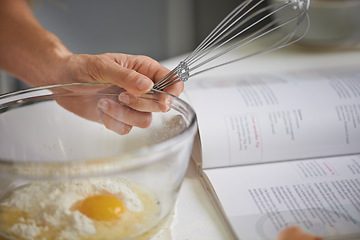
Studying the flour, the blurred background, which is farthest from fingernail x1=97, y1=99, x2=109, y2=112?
the blurred background

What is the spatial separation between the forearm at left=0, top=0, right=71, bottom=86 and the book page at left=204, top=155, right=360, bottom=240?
0.31m

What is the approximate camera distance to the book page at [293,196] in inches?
16.8

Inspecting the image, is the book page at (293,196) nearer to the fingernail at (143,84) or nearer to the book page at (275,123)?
the book page at (275,123)

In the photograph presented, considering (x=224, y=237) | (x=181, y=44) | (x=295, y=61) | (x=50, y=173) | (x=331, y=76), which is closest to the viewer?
(x=50, y=173)

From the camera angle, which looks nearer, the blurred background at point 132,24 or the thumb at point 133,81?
the thumb at point 133,81

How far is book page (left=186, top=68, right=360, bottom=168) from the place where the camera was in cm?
57

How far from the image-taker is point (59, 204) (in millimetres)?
380

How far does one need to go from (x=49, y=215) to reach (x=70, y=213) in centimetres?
2

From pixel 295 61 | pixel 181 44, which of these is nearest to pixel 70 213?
pixel 295 61

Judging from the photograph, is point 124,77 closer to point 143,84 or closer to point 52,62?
point 143,84

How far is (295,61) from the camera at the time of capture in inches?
37.5

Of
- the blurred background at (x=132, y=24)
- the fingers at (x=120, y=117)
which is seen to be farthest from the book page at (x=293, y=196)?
the blurred background at (x=132, y=24)

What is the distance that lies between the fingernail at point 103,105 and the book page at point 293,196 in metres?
0.16

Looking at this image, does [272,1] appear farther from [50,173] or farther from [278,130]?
[50,173]
